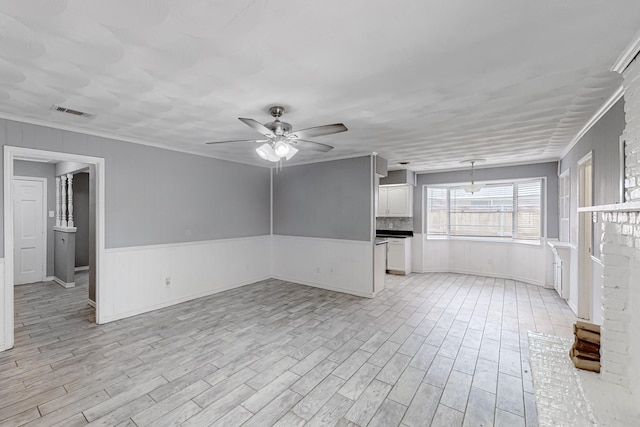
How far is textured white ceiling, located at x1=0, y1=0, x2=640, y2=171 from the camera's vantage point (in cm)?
151

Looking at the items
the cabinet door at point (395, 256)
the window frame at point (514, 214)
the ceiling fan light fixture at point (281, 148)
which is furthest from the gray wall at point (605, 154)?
the cabinet door at point (395, 256)

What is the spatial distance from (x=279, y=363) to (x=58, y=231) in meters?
5.83

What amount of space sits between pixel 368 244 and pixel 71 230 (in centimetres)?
564

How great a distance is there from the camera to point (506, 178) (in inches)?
245

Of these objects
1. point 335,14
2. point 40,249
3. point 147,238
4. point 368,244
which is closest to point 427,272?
point 368,244

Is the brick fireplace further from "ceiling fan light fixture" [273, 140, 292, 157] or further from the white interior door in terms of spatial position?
the white interior door

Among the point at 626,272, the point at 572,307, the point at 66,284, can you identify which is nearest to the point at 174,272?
the point at 66,284

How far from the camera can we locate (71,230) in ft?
18.0

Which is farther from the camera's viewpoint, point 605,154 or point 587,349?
point 605,154

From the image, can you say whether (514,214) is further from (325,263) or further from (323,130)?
(323,130)

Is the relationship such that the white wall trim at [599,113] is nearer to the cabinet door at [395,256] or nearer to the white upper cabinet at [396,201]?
the white upper cabinet at [396,201]

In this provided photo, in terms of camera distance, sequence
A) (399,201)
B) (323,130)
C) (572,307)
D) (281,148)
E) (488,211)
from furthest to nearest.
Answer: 1. (399,201)
2. (488,211)
3. (572,307)
4. (281,148)
5. (323,130)

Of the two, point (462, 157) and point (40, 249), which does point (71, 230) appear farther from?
point (462, 157)

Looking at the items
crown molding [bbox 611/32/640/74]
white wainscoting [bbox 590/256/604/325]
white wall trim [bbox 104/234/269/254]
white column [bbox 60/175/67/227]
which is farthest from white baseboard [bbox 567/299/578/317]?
white column [bbox 60/175/67/227]
